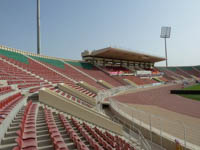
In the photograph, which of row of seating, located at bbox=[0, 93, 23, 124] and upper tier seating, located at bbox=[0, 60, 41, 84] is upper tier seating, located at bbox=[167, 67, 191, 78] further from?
row of seating, located at bbox=[0, 93, 23, 124]

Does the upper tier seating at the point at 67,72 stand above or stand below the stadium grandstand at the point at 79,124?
above

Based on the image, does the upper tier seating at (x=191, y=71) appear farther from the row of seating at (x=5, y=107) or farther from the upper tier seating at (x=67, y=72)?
the row of seating at (x=5, y=107)

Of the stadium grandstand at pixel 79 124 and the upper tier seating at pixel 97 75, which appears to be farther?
the upper tier seating at pixel 97 75

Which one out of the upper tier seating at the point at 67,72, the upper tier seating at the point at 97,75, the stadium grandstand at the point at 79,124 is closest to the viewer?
the stadium grandstand at the point at 79,124

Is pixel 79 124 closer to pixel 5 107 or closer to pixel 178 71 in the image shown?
pixel 5 107

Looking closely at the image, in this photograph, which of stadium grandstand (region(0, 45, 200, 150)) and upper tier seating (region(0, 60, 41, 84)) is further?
upper tier seating (region(0, 60, 41, 84))

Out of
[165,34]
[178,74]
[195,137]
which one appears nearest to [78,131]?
[195,137]

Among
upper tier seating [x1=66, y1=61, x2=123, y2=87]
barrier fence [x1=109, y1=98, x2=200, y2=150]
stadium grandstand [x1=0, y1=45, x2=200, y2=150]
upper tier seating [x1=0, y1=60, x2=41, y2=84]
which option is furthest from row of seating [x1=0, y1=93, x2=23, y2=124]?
upper tier seating [x1=66, y1=61, x2=123, y2=87]

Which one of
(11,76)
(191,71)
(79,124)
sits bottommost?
(79,124)

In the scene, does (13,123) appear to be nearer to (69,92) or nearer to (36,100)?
(36,100)

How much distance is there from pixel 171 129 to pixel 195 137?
1.05 metres

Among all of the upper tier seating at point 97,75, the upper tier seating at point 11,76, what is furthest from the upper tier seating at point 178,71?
the upper tier seating at point 11,76

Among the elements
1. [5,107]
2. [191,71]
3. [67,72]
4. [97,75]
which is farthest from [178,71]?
[5,107]

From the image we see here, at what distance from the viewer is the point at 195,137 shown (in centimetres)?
575
